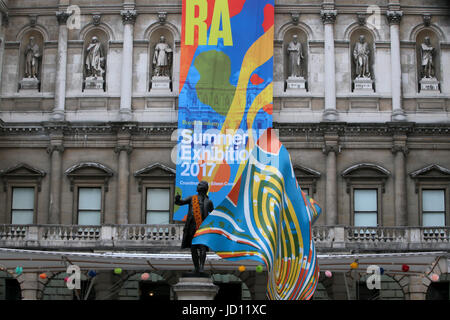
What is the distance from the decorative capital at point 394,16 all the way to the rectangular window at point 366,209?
21.5 feet

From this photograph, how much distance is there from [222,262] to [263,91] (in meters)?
7.21

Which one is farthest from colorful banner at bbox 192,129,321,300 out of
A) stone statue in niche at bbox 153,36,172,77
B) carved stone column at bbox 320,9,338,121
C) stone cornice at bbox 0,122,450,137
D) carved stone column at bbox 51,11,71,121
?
carved stone column at bbox 51,11,71,121

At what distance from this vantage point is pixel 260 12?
33.7 m

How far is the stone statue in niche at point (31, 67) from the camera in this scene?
35.5 m

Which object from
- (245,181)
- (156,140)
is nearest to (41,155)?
(156,140)

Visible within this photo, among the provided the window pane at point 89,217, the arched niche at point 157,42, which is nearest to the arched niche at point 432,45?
the arched niche at point 157,42

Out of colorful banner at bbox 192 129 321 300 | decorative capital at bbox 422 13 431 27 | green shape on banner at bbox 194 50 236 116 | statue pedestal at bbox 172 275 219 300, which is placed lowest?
statue pedestal at bbox 172 275 219 300

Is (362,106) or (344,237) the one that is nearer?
(344,237)

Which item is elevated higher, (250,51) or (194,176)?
(250,51)

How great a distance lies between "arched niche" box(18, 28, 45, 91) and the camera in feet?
116

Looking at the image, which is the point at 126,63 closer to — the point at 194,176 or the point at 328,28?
the point at 194,176

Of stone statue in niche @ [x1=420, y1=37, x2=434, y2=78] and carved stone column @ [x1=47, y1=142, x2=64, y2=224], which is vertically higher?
stone statue in niche @ [x1=420, y1=37, x2=434, y2=78]

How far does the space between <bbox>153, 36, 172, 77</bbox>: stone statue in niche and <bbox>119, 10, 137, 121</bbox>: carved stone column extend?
0.95m

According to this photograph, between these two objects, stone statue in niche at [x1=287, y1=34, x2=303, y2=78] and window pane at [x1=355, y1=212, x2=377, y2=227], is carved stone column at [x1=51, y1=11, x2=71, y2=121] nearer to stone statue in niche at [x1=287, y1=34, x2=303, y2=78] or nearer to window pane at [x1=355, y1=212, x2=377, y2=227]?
stone statue in niche at [x1=287, y1=34, x2=303, y2=78]
